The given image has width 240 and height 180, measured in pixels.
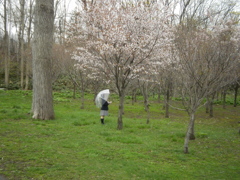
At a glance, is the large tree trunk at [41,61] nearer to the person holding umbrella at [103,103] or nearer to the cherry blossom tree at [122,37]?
the cherry blossom tree at [122,37]

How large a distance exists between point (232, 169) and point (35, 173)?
15.3 feet

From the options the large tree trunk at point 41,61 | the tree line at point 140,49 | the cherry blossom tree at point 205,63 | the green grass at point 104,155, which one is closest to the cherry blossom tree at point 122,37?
the tree line at point 140,49

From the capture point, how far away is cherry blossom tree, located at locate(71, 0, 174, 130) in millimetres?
8523

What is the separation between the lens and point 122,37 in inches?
337

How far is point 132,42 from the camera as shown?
8.89 meters

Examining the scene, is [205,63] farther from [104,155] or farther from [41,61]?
[41,61]

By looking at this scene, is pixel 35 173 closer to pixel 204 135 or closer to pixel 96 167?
pixel 96 167

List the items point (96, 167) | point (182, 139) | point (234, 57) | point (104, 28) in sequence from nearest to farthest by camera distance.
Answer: point (96, 167)
point (234, 57)
point (182, 139)
point (104, 28)

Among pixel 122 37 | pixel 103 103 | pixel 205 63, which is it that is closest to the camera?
pixel 205 63

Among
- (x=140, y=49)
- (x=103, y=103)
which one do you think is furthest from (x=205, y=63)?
(x=103, y=103)

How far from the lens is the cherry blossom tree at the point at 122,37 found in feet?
28.0

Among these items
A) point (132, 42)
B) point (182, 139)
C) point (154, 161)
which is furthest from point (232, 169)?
point (132, 42)

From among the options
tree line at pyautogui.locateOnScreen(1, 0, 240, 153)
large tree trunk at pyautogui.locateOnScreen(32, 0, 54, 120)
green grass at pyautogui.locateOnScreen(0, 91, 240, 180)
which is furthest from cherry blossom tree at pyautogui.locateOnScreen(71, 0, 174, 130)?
green grass at pyautogui.locateOnScreen(0, 91, 240, 180)

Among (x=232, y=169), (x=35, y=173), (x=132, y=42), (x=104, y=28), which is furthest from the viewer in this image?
(x=104, y=28)
